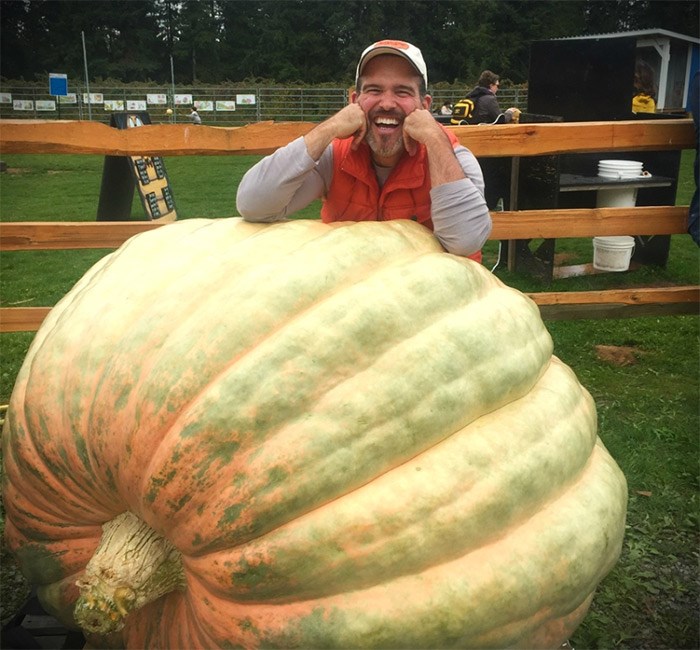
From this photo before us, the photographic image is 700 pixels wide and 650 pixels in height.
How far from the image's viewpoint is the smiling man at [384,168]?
7.24ft

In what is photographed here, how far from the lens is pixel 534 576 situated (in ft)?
5.42

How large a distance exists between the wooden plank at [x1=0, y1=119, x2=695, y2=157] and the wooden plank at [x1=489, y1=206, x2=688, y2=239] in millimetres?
404

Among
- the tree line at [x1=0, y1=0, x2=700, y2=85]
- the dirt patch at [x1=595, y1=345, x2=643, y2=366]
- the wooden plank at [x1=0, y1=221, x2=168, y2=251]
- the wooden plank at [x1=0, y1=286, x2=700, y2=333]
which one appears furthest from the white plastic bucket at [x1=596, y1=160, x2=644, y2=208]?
the tree line at [x1=0, y1=0, x2=700, y2=85]

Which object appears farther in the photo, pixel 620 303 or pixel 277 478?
pixel 620 303

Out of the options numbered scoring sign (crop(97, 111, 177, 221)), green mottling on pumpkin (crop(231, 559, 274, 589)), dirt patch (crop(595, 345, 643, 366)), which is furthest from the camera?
numbered scoring sign (crop(97, 111, 177, 221))

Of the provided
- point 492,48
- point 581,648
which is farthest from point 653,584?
point 492,48

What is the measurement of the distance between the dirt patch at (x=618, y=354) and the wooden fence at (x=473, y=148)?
57 centimetres

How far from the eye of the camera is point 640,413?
4.07 m

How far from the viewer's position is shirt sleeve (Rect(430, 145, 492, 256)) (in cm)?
216

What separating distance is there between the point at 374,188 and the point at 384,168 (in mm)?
92

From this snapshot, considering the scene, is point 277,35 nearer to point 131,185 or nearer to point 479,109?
point 479,109

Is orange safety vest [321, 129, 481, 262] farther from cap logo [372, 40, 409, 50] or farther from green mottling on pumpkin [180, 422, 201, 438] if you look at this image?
green mottling on pumpkin [180, 422, 201, 438]

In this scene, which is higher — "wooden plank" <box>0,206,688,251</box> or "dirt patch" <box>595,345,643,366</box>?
"wooden plank" <box>0,206,688,251</box>

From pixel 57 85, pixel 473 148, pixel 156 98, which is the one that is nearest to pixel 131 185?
pixel 473 148
